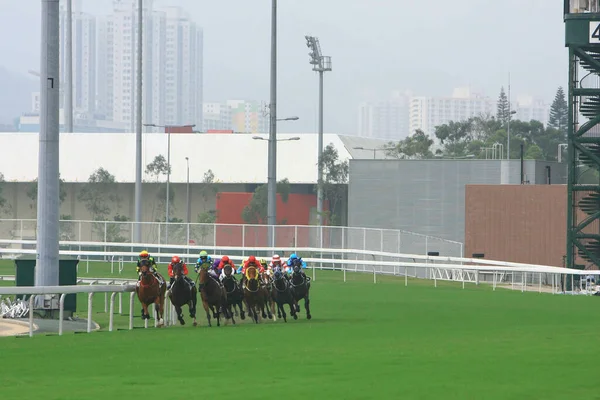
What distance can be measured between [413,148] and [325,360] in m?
98.3

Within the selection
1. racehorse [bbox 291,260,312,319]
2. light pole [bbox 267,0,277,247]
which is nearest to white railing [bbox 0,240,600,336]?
light pole [bbox 267,0,277,247]

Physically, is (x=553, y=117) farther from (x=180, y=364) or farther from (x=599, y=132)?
(x=180, y=364)

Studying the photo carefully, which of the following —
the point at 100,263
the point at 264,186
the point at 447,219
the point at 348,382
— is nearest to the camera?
the point at 348,382

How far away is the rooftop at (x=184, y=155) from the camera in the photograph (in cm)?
10219

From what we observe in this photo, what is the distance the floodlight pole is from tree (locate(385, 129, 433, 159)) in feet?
288

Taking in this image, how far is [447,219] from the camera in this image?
226ft

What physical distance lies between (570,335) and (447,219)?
50.9 metres

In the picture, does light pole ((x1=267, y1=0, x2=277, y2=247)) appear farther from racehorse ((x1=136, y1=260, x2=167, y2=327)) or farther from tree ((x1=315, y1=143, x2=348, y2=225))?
tree ((x1=315, y1=143, x2=348, y2=225))

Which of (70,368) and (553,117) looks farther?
(553,117)

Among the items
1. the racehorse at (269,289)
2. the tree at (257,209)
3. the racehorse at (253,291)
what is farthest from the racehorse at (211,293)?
the tree at (257,209)

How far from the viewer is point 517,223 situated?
2313 inches

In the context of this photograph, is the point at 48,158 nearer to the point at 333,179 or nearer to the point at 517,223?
the point at 517,223

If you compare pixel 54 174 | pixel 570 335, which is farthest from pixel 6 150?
pixel 570 335

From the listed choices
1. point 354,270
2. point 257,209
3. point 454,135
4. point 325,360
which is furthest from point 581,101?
point 454,135
